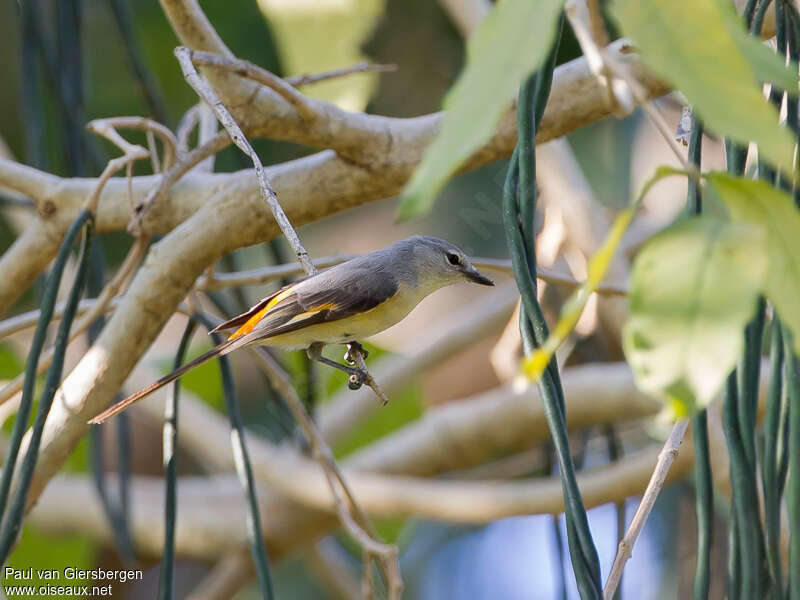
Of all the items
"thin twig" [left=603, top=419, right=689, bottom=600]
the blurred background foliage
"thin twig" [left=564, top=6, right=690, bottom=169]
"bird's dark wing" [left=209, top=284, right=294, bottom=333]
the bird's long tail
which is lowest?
"thin twig" [left=603, top=419, right=689, bottom=600]

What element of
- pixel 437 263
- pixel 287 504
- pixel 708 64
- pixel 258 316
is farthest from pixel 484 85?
pixel 287 504

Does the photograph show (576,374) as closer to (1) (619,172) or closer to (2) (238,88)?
(2) (238,88)

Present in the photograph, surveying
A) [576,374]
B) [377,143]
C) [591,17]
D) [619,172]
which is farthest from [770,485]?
[619,172]

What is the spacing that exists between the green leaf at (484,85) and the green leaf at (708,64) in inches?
1.5

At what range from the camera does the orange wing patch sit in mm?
1527

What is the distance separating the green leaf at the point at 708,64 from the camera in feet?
1.26

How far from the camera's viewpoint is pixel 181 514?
2.78 metres

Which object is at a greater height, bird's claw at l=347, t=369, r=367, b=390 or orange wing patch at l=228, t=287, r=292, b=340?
orange wing patch at l=228, t=287, r=292, b=340

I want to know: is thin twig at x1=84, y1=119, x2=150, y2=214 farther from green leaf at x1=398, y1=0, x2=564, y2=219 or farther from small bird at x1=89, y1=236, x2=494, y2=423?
green leaf at x1=398, y1=0, x2=564, y2=219

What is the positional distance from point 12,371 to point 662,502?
2791 millimetres

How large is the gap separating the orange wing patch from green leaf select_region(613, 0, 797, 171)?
3.78ft

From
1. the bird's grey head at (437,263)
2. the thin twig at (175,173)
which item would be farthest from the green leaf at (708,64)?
the bird's grey head at (437,263)

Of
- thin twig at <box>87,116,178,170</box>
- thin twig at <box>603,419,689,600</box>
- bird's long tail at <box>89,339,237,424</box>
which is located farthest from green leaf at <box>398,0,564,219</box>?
thin twig at <box>87,116,178,170</box>

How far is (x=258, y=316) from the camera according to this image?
61.5 inches
